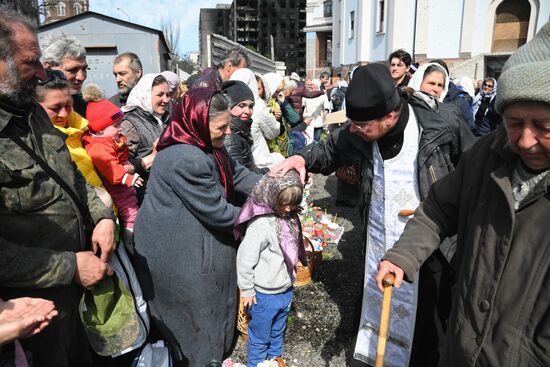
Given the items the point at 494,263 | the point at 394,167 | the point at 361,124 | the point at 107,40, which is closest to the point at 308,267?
the point at 394,167

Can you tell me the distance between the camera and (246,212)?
8.13 feet

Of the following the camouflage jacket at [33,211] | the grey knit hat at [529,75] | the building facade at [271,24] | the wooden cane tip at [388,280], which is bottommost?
the wooden cane tip at [388,280]

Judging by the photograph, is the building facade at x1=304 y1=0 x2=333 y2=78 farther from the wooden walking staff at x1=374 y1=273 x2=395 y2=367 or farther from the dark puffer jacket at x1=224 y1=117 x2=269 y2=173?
the wooden walking staff at x1=374 y1=273 x2=395 y2=367

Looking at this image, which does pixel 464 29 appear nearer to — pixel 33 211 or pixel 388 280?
pixel 388 280

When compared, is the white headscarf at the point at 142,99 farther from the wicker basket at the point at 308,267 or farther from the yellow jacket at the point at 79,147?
the wicker basket at the point at 308,267

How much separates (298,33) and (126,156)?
75.3 metres

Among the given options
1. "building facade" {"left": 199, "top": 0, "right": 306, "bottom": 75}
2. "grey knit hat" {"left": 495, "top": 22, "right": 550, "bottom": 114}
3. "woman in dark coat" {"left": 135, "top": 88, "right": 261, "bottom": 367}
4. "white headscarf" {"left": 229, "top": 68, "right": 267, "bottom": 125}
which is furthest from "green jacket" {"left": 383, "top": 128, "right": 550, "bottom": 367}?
"building facade" {"left": 199, "top": 0, "right": 306, "bottom": 75}

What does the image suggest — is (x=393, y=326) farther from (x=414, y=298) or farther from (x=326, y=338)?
(x=326, y=338)

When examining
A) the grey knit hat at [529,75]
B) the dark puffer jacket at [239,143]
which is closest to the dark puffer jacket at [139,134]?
the dark puffer jacket at [239,143]

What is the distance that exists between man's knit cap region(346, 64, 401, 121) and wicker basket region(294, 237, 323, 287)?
72.9 inches

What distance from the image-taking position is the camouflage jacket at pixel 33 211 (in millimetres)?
1595

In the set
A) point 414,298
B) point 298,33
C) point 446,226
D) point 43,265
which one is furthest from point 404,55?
Result: point 298,33

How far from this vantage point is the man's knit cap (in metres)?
2.15

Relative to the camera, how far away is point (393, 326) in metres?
2.64
